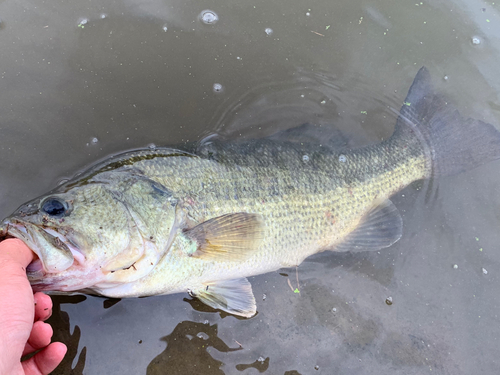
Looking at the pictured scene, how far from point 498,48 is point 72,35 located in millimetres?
4147

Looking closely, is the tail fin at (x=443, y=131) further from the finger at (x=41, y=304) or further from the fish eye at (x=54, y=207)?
the finger at (x=41, y=304)

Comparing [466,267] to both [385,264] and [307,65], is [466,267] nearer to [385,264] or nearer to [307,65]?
[385,264]

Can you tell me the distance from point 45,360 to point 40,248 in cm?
78

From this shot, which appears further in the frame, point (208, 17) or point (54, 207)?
point (208, 17)

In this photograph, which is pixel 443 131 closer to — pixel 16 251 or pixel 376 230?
pixel 376 230

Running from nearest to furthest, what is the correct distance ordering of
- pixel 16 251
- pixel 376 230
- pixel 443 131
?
1. pixel 16 251
2. pixel 376 230
3. pixel 443 131

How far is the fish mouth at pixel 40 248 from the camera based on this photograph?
5.91 ft

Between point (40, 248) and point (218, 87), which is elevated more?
point (218, 87)

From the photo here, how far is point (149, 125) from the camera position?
9.88 ft

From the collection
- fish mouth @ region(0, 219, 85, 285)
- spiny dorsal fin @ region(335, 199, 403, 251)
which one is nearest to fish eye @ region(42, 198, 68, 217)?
fish mouth @ region(0, 219, 85, 285)

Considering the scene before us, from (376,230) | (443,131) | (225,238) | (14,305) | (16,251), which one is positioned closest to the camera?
(14,305)

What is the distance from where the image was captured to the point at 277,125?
3182mm

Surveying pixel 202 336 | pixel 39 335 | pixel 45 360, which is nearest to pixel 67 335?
pixel 45 360

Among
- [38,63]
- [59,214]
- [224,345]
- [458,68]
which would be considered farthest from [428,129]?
[38,63]
